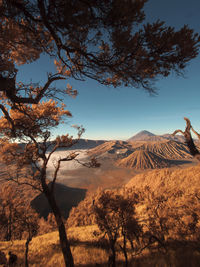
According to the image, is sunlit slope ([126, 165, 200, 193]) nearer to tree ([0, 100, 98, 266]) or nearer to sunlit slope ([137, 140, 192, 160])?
tree ([0, 100, 98, 266])

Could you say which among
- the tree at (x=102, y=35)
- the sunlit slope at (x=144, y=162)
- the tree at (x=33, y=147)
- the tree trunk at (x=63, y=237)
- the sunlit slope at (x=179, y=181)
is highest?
the tree at (x=102, y=35)

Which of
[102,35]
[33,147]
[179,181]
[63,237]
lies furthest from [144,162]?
[102,35]

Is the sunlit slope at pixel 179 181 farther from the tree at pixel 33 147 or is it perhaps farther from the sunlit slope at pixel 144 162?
the sunlit slope at pixel 144 162

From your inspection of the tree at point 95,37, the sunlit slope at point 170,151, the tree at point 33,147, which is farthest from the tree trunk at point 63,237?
the sunlit slope at point 170,151

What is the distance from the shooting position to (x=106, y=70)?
3.18 m

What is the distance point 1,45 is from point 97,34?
2411 mm

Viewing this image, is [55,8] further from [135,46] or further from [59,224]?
[59,224]

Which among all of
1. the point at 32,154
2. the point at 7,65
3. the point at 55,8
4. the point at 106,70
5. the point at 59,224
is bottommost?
the point at 59,224

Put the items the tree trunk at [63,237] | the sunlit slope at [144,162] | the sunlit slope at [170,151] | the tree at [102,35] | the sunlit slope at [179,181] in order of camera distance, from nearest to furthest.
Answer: the tree at [102,35] < the tree trunk at [63,237] < the sunlit slope at [179,181] < the sunlit slope at [144,162] < the sunlit slope at [170,151]

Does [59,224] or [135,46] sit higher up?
[135,46]

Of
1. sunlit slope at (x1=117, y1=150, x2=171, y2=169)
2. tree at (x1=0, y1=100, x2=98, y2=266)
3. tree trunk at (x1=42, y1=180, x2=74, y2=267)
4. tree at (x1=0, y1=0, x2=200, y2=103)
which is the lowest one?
sunlit slope at (x1=117, y1=150, x2=171, y2=169)

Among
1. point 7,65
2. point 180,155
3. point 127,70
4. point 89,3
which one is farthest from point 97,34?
point 180,155

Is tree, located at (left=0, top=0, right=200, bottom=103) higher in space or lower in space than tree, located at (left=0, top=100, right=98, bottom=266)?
higher

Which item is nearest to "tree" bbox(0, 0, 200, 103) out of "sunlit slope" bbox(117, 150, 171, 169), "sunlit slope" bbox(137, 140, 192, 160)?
"sunlit slope" bbox(117, 150, 171, 169)
